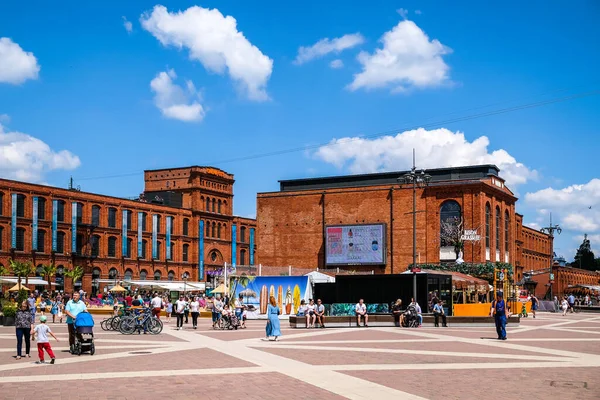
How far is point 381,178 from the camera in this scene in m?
69.1

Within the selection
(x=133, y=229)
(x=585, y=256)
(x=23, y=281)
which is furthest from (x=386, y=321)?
(x=585, y=256)

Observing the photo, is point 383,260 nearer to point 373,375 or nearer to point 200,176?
point 200,176

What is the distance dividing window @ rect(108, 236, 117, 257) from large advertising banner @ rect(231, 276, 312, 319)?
120ft

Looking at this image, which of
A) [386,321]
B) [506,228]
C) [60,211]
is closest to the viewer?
[386,321]

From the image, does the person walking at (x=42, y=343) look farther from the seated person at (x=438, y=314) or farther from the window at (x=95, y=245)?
the window at (x=95, y=245)

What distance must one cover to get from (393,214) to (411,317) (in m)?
32.3

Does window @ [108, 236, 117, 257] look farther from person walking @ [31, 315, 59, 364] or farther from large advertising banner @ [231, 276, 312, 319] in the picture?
person walking @ [31, 315, 59, 364]

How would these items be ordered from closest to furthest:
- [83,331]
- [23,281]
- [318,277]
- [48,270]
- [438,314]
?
[83,331], [438,314], [318,277], [23,281], [48,270]

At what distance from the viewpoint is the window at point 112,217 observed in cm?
7512

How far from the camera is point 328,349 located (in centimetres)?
2039

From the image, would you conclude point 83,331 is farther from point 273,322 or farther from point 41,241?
point 41,241

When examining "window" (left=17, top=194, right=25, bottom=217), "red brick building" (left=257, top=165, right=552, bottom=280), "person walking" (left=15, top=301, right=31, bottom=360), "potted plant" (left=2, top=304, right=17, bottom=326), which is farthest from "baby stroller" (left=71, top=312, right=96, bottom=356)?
"window" (left=17, top=194, right=25, bottom=217)

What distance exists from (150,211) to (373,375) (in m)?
68.2

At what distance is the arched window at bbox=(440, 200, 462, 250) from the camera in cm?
6088
